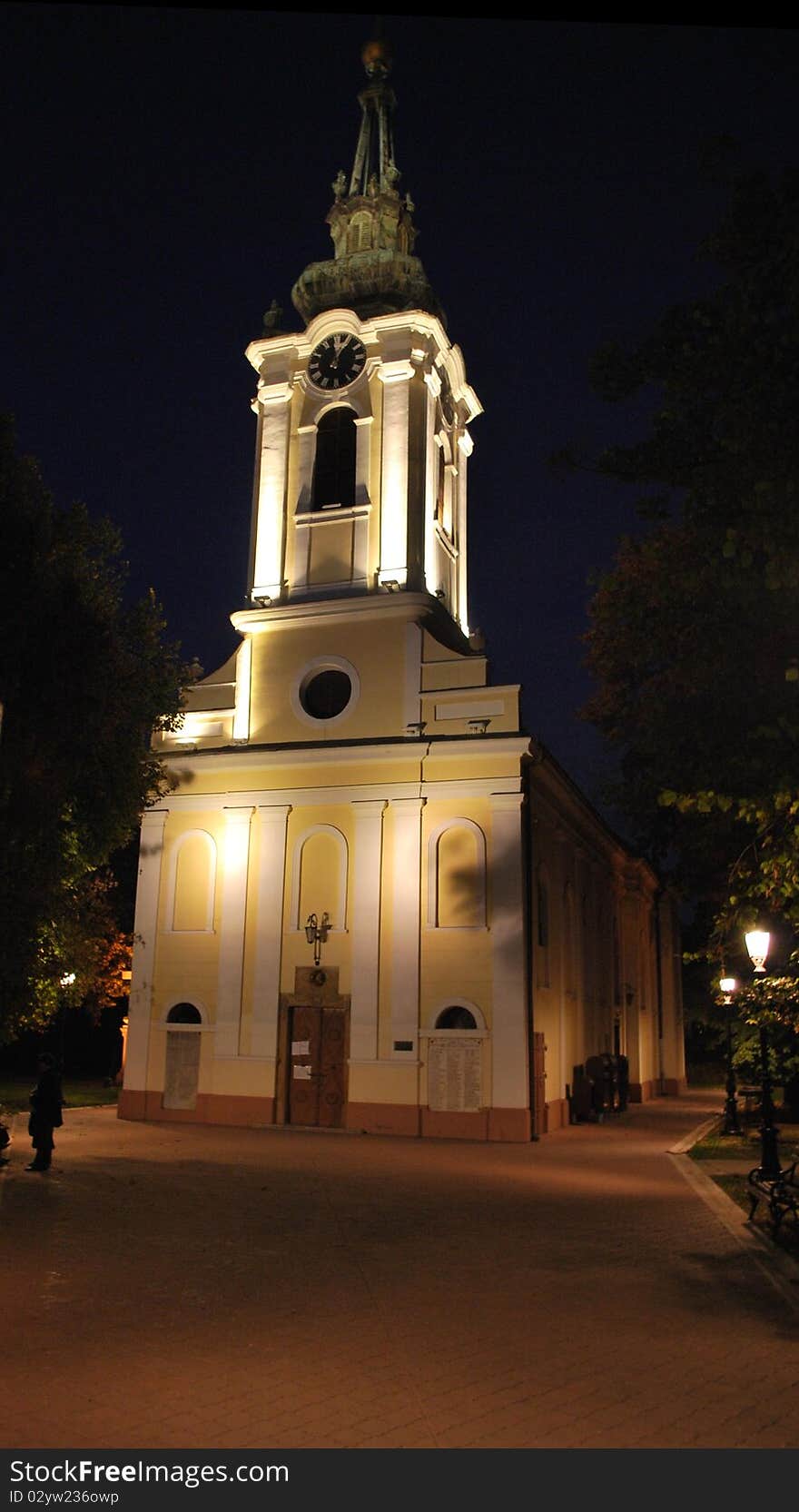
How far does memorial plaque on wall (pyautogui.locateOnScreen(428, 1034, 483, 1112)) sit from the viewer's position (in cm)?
2364

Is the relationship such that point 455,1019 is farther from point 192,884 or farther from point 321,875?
point 192,884

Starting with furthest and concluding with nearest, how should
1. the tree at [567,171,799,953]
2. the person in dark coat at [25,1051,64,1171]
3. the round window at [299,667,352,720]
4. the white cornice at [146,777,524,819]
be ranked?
the round window at [299,667,352,720], the white cornice at [146,777,524,819], the person in dark coat at [25,1051,64,1171], the tree at [567,171,799,953]

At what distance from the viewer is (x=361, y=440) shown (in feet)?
96.2

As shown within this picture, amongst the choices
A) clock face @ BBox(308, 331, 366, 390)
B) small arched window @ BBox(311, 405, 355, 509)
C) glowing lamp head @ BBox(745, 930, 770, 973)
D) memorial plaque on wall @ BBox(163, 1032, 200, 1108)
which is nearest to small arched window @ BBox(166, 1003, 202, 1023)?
memorial plaque on wall @ BBox(163, 1032, 200, 1108)

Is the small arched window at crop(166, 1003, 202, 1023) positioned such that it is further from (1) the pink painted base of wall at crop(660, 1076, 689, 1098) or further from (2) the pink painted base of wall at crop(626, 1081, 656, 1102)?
(1) the pink painted base of wall at crop(660, 1076, 689, 1098)

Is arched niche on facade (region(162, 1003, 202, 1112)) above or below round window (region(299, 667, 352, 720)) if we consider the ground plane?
below

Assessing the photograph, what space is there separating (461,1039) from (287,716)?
864 cm

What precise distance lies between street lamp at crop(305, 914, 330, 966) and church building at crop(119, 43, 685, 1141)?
5cm

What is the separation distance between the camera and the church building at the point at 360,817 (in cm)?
2433

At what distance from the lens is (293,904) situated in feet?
84.9
